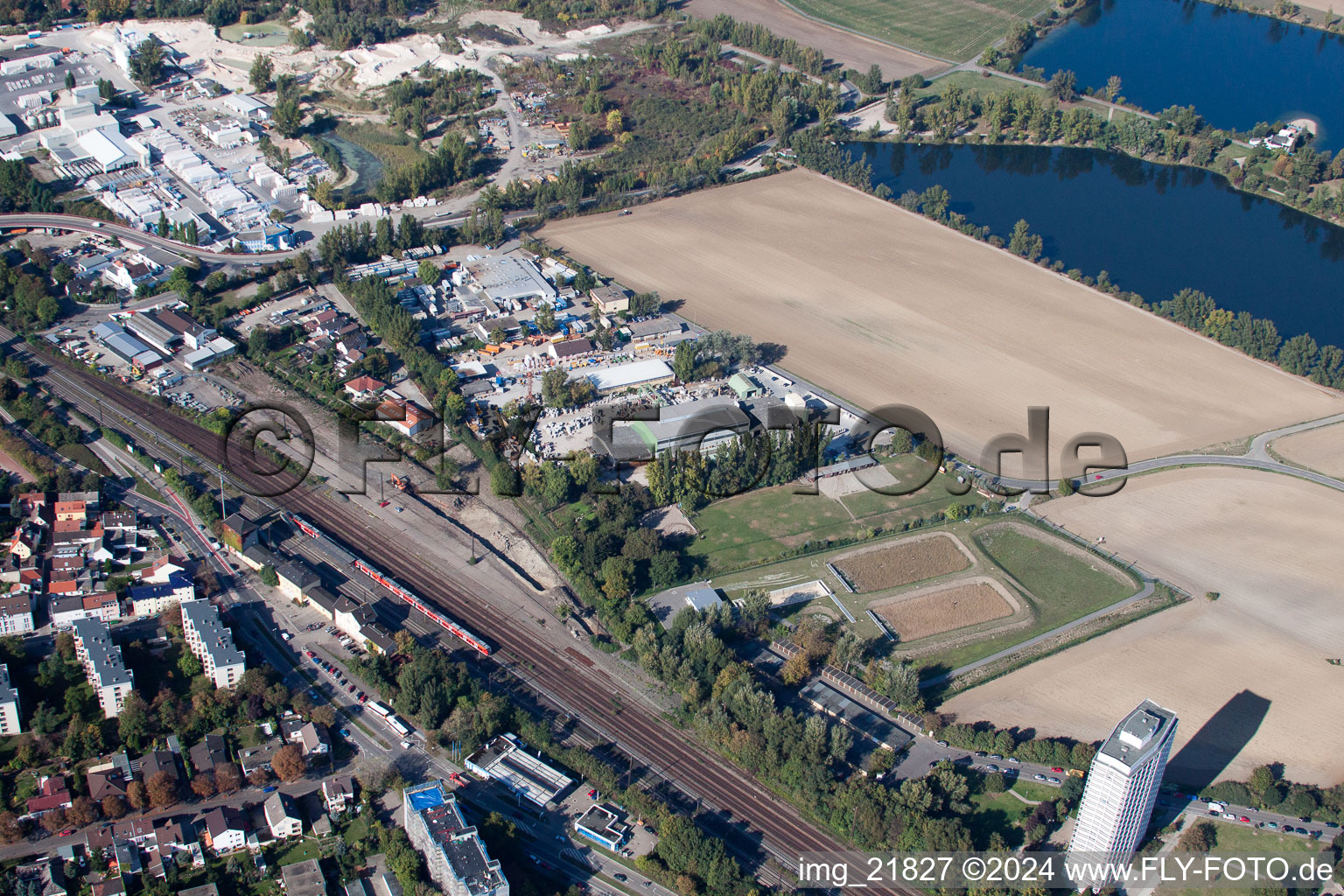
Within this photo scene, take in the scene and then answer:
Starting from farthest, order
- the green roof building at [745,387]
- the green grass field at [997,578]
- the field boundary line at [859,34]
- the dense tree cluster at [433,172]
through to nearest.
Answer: the field boundary line at [859,34], the dense tree cluster at [433,172], the green roof building at [745,387], the green grass field at [997,578]

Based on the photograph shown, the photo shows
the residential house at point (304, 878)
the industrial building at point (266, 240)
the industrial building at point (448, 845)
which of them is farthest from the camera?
the industrial building at point (266, 240)

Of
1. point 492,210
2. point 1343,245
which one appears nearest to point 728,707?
point 492,210

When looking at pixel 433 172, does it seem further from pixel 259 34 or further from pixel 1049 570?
pixel 1049 570

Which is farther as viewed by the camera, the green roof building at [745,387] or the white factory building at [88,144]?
the white factory building at [88,144]

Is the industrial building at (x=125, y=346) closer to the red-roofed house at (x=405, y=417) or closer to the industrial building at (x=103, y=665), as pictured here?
the red-roofed house at (x=405, y=417)

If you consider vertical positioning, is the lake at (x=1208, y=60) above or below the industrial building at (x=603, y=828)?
above

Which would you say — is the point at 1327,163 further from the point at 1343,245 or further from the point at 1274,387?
the point at 1274,387

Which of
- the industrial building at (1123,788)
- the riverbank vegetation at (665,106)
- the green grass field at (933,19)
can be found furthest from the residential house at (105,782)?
the green grass field at (933,19)
